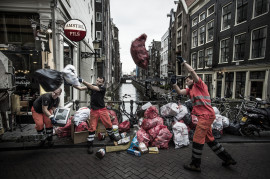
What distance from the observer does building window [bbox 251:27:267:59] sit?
11.6 m

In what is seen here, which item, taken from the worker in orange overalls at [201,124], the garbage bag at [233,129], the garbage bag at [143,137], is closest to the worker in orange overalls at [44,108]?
the garbage bag at [143,137]

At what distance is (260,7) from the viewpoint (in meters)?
12.0

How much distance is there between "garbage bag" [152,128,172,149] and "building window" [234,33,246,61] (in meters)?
14.1

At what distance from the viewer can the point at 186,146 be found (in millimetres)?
4191

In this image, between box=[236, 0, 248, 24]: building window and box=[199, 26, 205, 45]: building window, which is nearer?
box=[236, 0, 248, 24]: building window

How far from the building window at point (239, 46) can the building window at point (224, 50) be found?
1.28 metres

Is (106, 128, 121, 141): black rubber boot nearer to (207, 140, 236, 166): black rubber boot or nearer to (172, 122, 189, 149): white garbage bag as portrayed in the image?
(172, 122, 189, 149): white garbage bag

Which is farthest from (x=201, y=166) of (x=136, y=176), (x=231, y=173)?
(x=136, y=176)

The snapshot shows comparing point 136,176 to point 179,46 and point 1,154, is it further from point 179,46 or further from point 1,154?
point 179,46

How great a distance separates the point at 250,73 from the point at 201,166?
13546 millimetres

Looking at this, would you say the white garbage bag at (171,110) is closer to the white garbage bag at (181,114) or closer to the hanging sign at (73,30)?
the white garbage bag at (181,114)

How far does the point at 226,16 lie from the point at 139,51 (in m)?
17.7

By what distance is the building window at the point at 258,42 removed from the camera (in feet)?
38.1

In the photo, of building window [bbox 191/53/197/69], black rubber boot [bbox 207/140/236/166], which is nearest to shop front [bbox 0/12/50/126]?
black rubber boot [bbox 207/140/236/166]
